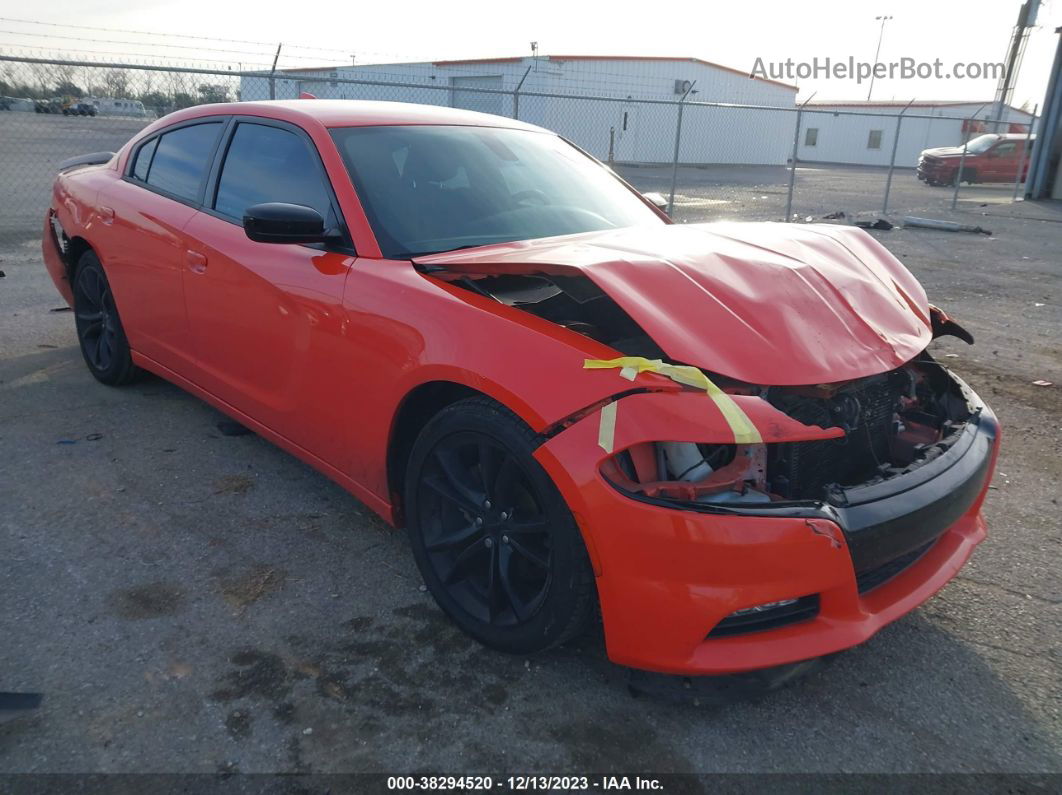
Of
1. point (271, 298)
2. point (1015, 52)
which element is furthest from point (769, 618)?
point (1015, 52)

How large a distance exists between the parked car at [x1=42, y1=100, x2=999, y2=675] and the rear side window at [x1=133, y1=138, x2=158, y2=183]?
0.61 metres

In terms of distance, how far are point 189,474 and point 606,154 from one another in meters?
28.8

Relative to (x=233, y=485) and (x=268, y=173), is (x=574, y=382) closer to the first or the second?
(x=268, y=173)

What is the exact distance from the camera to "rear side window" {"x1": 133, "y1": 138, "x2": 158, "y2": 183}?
4.26m

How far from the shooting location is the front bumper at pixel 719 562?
1990mm

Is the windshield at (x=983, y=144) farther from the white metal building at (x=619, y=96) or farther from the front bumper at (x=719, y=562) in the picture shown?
the front bumper at (x=719, y=562)

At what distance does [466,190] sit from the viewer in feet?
10.6

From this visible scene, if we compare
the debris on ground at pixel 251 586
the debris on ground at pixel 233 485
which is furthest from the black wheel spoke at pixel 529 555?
the debris on ground at pixel 233 485

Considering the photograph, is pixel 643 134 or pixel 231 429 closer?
pixel 231 429

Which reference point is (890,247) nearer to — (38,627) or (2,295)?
(2,295)

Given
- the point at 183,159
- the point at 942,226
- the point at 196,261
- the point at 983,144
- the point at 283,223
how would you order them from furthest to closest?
the point at 983,144, the point at 942,226, the point at 183,159, the point at 196,261, the point at 283,223

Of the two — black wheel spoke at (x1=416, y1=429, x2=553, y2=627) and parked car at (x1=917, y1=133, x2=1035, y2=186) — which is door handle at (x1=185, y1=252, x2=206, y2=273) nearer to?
black wheel spoke at (x1=416, y1=429, x2=553, y2=627)

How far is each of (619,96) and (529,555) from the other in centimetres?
3247

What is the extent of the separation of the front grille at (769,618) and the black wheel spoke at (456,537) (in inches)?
31.1
